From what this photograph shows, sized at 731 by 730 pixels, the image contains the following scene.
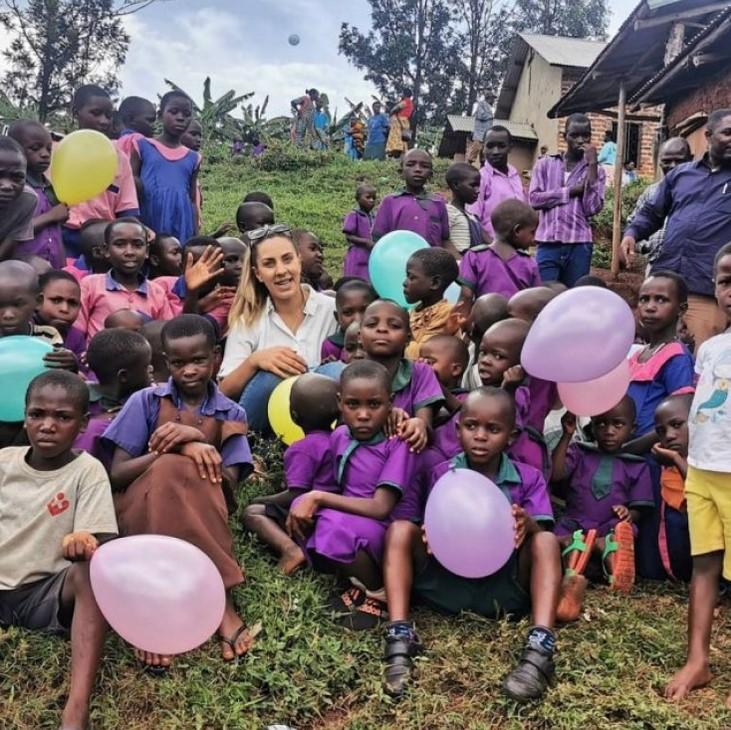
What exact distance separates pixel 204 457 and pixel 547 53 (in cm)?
2097

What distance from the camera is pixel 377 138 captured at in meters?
20.8

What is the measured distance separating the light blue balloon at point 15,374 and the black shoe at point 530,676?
1.92m

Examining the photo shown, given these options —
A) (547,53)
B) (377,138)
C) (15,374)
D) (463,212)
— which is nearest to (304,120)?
(377,138)

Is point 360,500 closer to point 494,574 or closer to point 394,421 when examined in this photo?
point 394,421

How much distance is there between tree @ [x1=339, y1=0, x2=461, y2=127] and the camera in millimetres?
34469

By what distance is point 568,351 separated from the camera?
289 centimetres

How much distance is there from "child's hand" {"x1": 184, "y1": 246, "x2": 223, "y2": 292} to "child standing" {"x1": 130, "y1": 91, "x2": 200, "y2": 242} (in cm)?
127

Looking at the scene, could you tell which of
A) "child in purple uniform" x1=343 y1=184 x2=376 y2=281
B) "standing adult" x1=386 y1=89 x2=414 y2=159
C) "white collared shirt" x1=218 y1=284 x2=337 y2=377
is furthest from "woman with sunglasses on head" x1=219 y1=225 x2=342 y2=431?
"standing adult" x1=386 y1=89 x2=414 y2=159

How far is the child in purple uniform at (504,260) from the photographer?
4.41 metres

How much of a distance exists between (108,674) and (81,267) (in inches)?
107

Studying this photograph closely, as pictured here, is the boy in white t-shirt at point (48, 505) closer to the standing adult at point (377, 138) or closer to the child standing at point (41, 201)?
the child standing at point (41, 201)

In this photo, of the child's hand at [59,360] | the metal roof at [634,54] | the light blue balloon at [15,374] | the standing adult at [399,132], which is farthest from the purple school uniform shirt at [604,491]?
the standing adult at [399,132]

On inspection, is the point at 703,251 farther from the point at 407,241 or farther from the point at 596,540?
the point at 596,540

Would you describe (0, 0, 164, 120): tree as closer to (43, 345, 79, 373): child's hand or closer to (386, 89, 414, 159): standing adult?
(386, 89, 414, 159): standing adult
